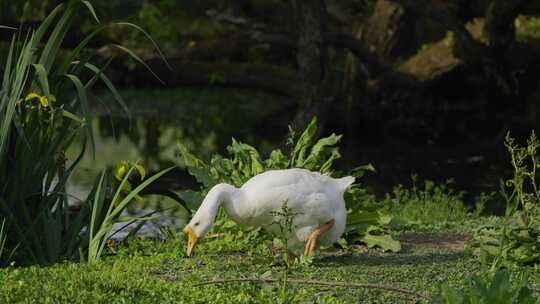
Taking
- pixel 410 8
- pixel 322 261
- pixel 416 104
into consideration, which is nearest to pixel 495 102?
pixel 416 104

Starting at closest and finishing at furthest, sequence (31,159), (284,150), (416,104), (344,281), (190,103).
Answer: (344,281), (31,159), (284,150), (416,104), (190,103)

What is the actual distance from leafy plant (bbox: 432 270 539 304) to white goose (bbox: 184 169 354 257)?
154 centimetres

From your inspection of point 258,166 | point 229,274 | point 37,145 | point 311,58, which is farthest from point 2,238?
point 311,58

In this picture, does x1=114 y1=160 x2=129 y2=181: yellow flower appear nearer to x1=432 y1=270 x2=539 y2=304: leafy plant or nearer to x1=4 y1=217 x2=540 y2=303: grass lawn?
x1=4 y1=217 x2=540 y2=303: grass lawn

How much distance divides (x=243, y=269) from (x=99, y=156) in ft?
27.1

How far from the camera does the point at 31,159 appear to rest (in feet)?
21.5

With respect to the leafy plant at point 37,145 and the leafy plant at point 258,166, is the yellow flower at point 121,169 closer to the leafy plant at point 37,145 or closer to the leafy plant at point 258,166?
the leafy plant at point 37,145

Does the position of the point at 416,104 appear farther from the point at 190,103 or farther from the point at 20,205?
the point at 20,205

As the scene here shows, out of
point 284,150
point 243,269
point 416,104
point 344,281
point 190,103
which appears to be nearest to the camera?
point 344,281

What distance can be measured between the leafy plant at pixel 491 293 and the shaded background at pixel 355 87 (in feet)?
24.3

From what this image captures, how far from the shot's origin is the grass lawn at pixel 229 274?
5.07 m

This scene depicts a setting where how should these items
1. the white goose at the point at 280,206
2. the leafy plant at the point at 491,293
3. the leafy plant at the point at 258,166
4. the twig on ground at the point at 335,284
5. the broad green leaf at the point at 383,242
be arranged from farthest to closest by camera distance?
the leafy plant at the point at 258,166 < the broad green leaf at the point at 383,242 < the white goose at the point at 280,206 < the twig on ground at the point at 335,284 < the leafy plant at the point at 491,293

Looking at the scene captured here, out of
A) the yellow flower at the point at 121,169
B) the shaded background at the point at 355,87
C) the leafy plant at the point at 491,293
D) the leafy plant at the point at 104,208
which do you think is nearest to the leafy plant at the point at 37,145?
the leafy plant at the point at 104,208

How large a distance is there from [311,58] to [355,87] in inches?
110
